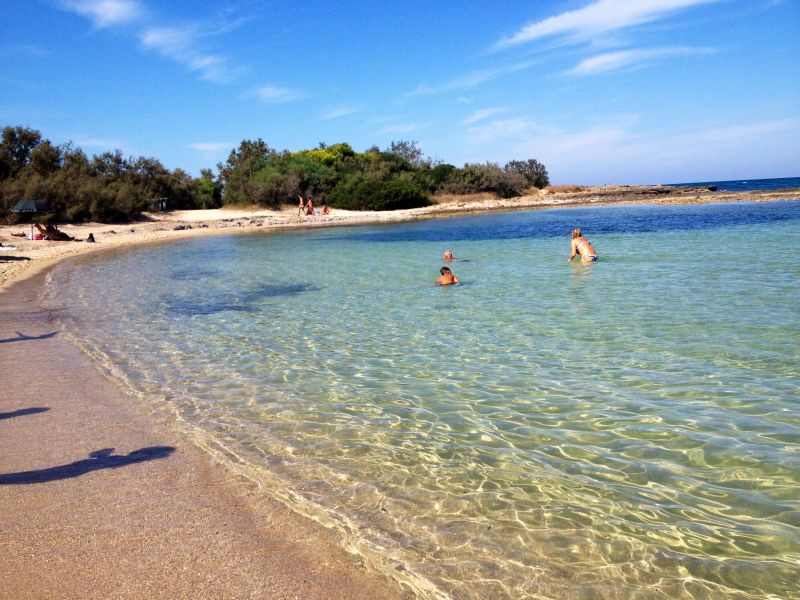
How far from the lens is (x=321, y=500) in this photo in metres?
4.14

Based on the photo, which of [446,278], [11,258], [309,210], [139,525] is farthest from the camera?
[309,210]

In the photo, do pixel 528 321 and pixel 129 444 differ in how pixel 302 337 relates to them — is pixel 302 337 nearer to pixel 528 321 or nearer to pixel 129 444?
pixel 528 321

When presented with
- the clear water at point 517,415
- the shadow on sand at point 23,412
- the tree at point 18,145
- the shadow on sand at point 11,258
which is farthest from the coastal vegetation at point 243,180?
the shadow on sand at point 23,412

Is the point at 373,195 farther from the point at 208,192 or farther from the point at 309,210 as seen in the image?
the point at 208,192

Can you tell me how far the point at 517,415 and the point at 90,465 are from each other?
12.2 ft

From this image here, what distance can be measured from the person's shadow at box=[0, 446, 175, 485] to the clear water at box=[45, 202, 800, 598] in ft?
1.64

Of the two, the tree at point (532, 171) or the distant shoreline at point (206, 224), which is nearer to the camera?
the distant shoreline at point (206, 224)

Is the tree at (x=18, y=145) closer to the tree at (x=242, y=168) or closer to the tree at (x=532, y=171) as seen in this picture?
the tree at (x=242, y=168)

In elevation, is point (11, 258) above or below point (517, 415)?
above

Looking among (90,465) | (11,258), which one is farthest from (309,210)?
(90,465)

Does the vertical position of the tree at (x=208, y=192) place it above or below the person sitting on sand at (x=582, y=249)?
above

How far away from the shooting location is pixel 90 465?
15.2 feet

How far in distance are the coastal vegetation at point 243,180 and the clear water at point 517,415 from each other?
28.2 meters

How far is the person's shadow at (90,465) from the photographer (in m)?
4.37
